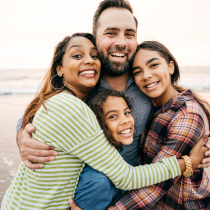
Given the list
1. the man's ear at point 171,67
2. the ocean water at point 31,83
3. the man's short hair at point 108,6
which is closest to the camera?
the man's ear at point 171,67

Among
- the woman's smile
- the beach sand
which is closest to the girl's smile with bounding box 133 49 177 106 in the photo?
the woman's smile

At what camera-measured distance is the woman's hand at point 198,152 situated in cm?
181

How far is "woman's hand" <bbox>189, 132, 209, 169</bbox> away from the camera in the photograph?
1.81 metres

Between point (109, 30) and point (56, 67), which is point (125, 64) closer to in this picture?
point (109, 30)

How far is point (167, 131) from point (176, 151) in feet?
0.77

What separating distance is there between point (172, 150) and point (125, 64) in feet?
4.09

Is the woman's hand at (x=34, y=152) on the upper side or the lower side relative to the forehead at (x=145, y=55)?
lower

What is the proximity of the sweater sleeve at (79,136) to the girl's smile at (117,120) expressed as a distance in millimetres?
389

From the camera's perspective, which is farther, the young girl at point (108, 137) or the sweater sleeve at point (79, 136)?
the young girl at point (108, 137)

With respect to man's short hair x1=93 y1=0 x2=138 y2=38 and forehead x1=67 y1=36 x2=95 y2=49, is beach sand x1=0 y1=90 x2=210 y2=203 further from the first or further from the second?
man's short hair x1=93 y1=0 x2=138 y2=38

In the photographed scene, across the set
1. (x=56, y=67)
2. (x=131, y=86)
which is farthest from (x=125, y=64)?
(x=56, y=67)

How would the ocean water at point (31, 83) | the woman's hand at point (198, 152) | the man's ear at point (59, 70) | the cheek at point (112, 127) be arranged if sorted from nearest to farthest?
the woman's hand at point (198, 152) → the cheek at point (112, 127) → the man's ear at point (59, 70) → the ocean water at point (31, 83)

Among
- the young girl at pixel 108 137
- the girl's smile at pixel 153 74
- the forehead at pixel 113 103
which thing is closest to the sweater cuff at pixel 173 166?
the young girl at pixel 108 137

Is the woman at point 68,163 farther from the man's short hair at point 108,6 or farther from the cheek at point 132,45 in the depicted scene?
the man's short hair at point 108,6
